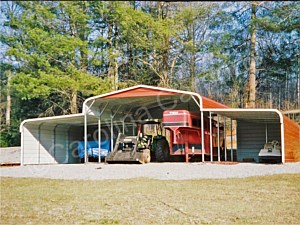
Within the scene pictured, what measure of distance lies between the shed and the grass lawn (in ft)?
16.3

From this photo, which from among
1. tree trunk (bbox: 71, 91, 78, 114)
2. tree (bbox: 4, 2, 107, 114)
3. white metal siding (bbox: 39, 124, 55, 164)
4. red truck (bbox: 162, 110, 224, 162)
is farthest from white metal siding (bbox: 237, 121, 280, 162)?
tree trunk (bbox: 71, 91, 78, 114)

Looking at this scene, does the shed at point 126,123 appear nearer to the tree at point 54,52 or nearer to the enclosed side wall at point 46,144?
the enclosed side wall at point 46,144

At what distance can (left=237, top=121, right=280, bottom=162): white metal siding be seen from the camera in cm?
1772

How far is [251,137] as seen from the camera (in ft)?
59.8

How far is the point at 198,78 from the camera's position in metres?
23.3

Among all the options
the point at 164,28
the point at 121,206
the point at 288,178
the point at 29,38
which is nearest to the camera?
the point at 121,206

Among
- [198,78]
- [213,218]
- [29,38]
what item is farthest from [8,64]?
[213,218]

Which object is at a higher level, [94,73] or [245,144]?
[94,73]

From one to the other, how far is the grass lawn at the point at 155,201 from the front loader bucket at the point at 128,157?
4.40 metres

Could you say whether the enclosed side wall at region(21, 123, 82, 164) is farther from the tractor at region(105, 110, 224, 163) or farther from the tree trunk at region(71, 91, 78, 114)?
the tractor at region(105, 110, 224, 163)

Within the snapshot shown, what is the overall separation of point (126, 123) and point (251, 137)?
5.57 metres

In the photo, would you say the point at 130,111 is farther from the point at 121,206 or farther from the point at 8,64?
the point at 121,206

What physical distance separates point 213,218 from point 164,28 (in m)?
16.2

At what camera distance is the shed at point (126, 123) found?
46.9 feet
